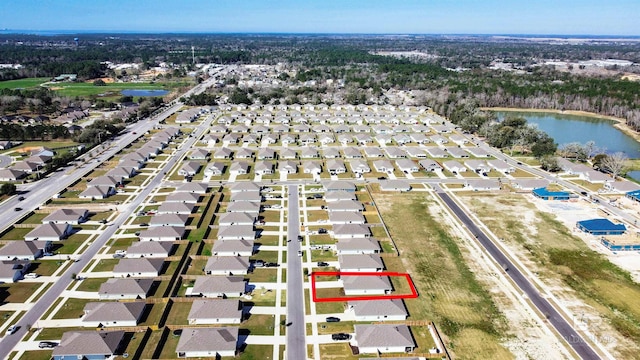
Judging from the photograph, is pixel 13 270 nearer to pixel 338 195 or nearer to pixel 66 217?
pixel 66 217

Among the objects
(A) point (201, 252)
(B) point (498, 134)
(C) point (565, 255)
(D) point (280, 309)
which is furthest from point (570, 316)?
(B) point (498, 134)

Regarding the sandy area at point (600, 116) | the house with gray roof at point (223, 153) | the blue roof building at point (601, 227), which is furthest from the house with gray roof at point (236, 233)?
the sandy area at point (600, 116)

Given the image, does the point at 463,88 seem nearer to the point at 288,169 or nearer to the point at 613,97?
the point at 613,97

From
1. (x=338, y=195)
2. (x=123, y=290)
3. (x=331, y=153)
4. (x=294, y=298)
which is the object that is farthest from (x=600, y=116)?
(x=123, y=290)

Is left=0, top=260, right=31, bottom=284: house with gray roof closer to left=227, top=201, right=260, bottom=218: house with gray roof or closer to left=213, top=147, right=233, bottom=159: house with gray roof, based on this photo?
left=227, top=201, right=260, bottom=218: house with gray roof

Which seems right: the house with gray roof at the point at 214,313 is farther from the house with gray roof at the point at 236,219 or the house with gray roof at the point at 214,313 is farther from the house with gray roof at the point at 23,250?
the house with gray roof at the point at 23,250

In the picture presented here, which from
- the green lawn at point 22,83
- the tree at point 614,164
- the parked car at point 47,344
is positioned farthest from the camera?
the green lawn at point 22,83
